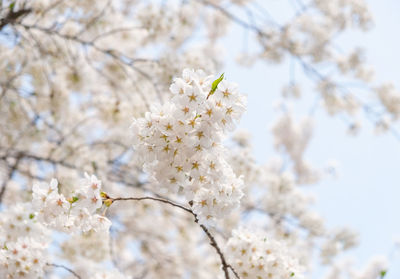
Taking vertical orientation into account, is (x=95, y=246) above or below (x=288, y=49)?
below

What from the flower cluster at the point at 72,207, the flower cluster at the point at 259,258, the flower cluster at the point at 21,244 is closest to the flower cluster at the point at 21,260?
the flower cluster at the point at 21,244

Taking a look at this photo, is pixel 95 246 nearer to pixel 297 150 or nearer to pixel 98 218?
pixel 98 218

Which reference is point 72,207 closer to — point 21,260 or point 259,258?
point 21,260

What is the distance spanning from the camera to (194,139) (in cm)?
150

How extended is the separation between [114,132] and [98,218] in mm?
3836

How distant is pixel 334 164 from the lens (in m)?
7.77

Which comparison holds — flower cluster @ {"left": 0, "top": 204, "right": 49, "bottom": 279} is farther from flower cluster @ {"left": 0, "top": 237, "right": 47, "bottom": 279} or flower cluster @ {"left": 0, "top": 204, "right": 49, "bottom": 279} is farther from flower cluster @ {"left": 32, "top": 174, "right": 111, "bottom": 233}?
flower cluster @ {"left": 32, "top": 174, "right": 111, "bottom": 233}

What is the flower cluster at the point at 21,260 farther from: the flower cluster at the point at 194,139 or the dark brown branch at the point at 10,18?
the dark brown branch at the point at 10,18

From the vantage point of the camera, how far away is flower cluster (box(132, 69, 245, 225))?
59.2 inches

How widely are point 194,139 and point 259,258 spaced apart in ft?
2.85

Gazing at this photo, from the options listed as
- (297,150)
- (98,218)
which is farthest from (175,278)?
(297,150)

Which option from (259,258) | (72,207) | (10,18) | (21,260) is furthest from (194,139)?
(10,18)

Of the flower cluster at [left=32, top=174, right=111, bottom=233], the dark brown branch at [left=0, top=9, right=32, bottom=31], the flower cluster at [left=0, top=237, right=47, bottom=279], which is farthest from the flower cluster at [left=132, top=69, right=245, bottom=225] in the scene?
the dark brown branch at [left=0, top=9, right=32, bottom=31]

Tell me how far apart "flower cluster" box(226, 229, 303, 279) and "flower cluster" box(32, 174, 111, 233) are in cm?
78
